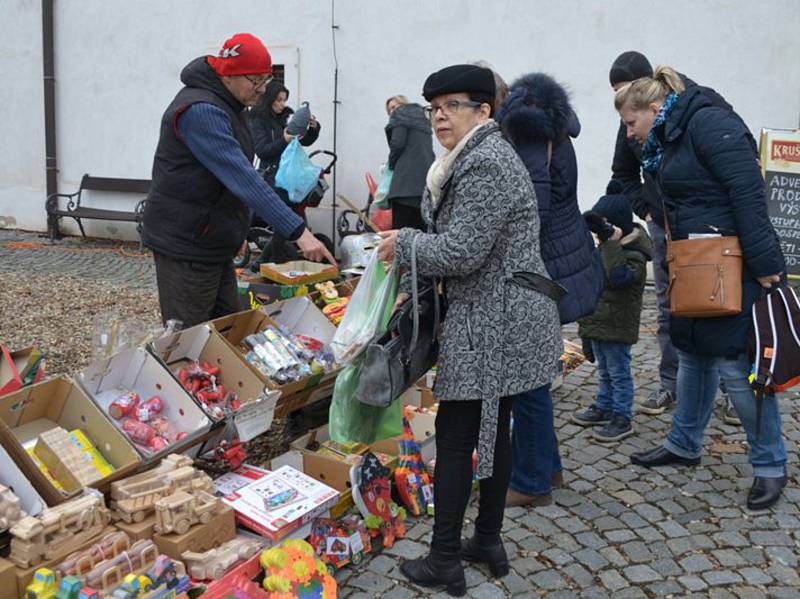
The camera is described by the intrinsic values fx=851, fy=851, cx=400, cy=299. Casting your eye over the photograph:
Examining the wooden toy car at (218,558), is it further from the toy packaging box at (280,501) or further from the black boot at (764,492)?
the black boot at (764,492)

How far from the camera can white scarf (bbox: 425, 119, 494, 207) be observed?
2.70 m

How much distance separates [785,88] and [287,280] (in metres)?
5.35

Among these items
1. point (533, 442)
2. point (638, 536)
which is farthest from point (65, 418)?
point (638, 536)

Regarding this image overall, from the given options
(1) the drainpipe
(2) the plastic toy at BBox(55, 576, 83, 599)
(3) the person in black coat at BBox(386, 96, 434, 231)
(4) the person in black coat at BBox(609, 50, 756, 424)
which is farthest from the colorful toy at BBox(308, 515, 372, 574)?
(1) the drainpipe

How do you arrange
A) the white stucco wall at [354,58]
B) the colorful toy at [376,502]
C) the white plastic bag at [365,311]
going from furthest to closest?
the white stucco wall at [354,58]
the colorful toy at [376,502]
the white plastic bag at [365,311]

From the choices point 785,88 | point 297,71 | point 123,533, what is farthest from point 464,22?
point 123,533

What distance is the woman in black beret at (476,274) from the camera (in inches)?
104

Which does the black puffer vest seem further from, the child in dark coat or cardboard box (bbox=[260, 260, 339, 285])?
the child in dark coat

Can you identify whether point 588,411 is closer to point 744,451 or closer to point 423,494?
point 744,451

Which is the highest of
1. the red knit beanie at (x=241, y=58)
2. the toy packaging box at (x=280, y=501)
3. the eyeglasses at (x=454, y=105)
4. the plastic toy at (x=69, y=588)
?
the red knit beanie at (x=241, y=58)

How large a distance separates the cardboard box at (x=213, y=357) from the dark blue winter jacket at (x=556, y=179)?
135 centimetres

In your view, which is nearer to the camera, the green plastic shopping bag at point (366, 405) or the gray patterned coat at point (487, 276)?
the gray patterned coat at point (487, 276)

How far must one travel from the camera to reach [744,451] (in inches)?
173

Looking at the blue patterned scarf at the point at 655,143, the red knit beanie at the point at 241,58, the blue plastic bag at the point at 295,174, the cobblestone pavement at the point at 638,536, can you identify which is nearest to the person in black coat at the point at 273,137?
the blue plastic bag at the point at 295,174
